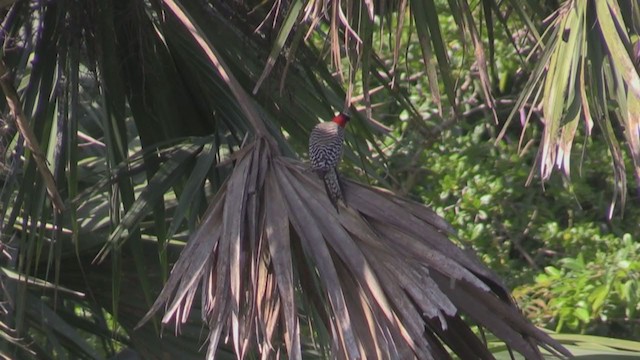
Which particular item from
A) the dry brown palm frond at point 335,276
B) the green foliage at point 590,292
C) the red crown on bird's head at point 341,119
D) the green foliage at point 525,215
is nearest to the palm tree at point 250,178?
the dry brown palm frond at point 335,276

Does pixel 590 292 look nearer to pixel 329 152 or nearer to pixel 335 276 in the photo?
pixel 329 152

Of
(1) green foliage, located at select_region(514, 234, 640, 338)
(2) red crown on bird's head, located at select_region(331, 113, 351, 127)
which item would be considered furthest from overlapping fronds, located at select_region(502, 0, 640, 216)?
(1) green foliage, located at select_region(514, 234, 640, 338)

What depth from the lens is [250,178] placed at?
2396 millimetres

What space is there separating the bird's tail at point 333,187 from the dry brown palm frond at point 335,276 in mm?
15

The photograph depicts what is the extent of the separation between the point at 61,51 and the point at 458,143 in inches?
114

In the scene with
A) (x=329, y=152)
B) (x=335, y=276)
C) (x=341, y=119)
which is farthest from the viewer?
(x=341, y=119)

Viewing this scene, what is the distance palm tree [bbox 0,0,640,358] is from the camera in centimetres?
221

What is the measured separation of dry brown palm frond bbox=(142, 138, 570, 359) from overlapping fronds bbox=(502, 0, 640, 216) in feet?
0.93

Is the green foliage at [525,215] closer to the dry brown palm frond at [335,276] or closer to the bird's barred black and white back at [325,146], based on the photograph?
the bird's barred black and white back at [325,146]

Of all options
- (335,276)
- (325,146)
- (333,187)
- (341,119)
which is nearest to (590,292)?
(341,119)

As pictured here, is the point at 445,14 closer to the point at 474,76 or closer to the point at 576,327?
the point at 474,76

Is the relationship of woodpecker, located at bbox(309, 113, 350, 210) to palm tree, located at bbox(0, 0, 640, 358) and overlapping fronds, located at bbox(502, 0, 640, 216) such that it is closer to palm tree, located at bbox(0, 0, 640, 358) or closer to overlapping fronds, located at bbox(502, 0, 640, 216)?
palm tree, located at bbox(0, 0, 640, 358)

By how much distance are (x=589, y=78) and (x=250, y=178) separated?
2.41 ft

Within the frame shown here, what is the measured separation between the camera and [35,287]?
3.34 metres
